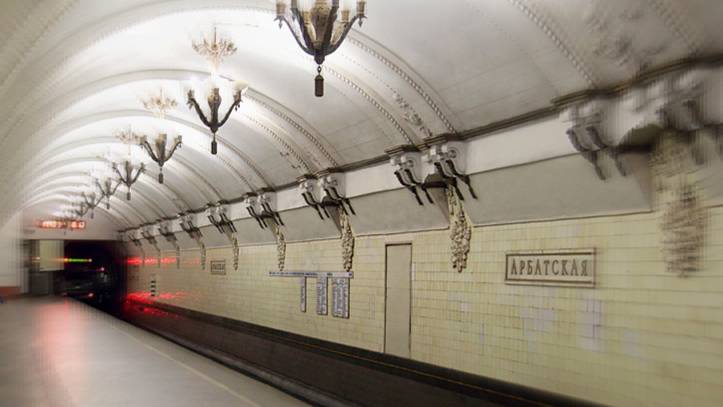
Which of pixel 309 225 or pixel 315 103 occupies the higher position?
pixel 315 103

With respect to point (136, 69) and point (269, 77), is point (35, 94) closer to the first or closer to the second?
point (136, 69)

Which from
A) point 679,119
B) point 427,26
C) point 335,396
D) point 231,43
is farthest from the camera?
point 335,396

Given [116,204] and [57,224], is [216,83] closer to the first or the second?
[116,204]

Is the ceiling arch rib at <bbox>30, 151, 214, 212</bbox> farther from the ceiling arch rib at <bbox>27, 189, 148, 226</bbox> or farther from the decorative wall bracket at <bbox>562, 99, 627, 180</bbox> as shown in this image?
the decorative wall bracket at <bbox>562, 99, 627, 180</bbox>

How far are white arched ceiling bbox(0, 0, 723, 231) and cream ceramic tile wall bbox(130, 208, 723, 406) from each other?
1516mm

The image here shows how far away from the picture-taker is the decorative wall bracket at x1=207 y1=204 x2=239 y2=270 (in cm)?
1769

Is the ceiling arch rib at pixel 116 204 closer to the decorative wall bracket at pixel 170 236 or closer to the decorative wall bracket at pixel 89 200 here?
the decorative wall bracket at pixel 89 200

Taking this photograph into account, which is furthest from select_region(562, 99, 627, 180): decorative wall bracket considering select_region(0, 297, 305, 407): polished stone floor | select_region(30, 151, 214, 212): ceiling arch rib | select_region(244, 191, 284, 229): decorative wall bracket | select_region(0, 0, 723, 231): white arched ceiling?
select_region(30, 151, 214, 212): ceiling arch rib

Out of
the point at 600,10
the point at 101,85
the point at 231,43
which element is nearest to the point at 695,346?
the point at 600,10

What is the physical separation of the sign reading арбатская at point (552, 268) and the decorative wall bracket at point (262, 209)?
7565 mm

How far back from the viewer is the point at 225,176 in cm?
1667

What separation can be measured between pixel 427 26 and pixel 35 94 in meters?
4.73

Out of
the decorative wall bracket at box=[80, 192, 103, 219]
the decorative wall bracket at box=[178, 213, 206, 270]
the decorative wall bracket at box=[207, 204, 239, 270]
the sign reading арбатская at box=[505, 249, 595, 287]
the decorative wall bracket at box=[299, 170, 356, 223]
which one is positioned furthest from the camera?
the decorative wall bracket at box=[80, 192, 103, 219]

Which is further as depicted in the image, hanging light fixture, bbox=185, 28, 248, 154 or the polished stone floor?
hanging light fixture, bbox=185, 28, 248, 154
